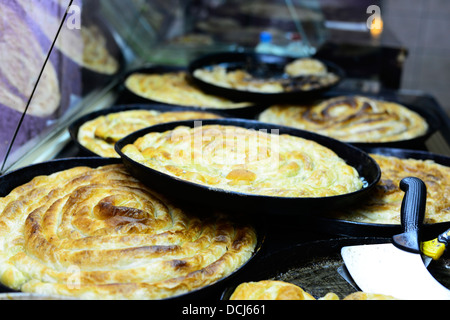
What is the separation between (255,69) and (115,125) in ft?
6.19

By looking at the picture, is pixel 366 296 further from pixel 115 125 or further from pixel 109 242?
pixel 115 125

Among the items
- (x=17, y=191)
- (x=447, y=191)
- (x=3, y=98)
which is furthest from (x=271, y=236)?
(x=3, y=98)

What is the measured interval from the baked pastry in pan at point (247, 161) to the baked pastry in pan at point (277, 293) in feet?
1.43

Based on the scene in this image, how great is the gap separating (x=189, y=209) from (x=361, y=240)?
2.83 feet

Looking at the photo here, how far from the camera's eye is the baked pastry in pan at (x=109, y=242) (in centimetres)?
180

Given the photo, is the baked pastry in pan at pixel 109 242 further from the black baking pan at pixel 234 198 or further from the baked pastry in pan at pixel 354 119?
the baked pastry in pan at pixel 354 119

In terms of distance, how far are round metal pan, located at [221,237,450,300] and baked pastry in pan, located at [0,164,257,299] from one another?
0.12 metres

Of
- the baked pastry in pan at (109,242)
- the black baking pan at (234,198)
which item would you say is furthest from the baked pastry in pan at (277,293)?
the black baking pan at (234,198)

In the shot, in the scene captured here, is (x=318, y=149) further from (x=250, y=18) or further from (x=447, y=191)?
(x=250, y=18)

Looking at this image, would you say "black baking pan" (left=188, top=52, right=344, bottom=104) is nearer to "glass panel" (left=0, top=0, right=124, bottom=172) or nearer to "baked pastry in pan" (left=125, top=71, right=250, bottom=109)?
"baked pastry in pan" (left=125, top=71, right=250, bottom=109)

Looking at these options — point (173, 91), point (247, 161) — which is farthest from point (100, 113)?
point (247, 161)

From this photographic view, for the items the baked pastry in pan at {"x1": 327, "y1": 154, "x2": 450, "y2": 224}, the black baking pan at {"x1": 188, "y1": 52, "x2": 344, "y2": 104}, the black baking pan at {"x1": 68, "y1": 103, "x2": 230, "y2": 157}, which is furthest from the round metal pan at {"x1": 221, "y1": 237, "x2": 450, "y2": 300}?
the black baking pan at {"x1": 188, "y1": 52, "x2": 344, "y2": 104}

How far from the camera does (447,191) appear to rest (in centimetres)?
273

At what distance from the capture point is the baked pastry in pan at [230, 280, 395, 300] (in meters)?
1.79
